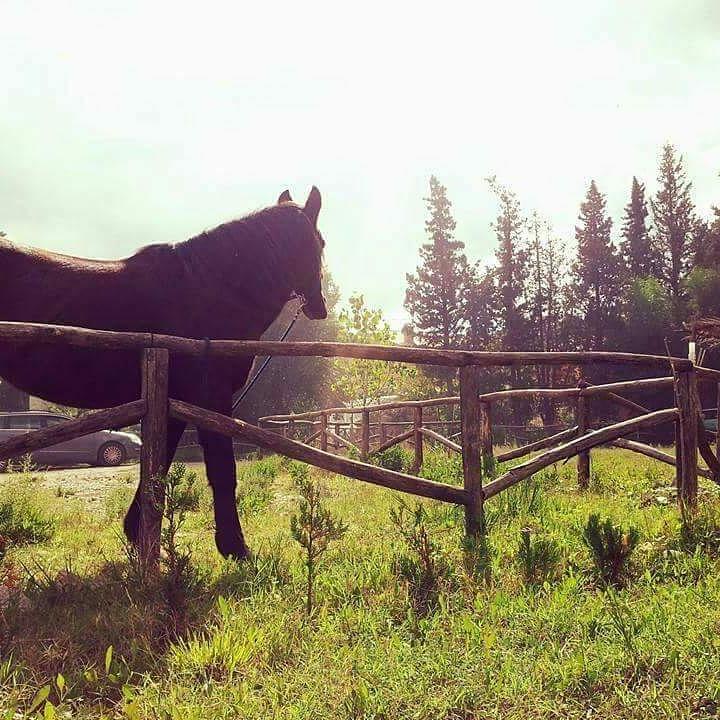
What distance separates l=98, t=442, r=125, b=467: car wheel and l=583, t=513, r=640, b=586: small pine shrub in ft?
54.9

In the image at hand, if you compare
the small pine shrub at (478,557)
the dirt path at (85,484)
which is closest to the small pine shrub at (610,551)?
the small pine shrub at (478,557)

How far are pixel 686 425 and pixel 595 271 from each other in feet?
118

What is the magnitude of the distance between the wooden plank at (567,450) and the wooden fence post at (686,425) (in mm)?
109

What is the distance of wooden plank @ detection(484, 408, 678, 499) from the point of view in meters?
4.29

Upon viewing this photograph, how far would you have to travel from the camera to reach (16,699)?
6.45 feet

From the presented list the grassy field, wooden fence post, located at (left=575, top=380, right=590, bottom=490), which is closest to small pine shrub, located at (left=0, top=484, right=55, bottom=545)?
the grassy field

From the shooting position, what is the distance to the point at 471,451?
4.09 m

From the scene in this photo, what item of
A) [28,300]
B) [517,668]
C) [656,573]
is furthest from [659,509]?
[28,300]

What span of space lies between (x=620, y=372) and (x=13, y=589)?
29.9 meters

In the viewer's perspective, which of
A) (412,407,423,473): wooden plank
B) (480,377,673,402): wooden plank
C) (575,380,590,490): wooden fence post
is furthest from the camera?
(412,407,423,473): wooden plank

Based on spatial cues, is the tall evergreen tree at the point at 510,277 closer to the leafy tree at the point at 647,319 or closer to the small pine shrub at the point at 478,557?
the leafy tree at the point at 647,319

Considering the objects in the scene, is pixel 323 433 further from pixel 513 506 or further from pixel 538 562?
pixel 538 562

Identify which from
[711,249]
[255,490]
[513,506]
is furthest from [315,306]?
[711,249]

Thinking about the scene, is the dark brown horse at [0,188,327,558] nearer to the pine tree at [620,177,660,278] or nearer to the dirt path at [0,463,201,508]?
the dirt path at [0,463,201,508]
